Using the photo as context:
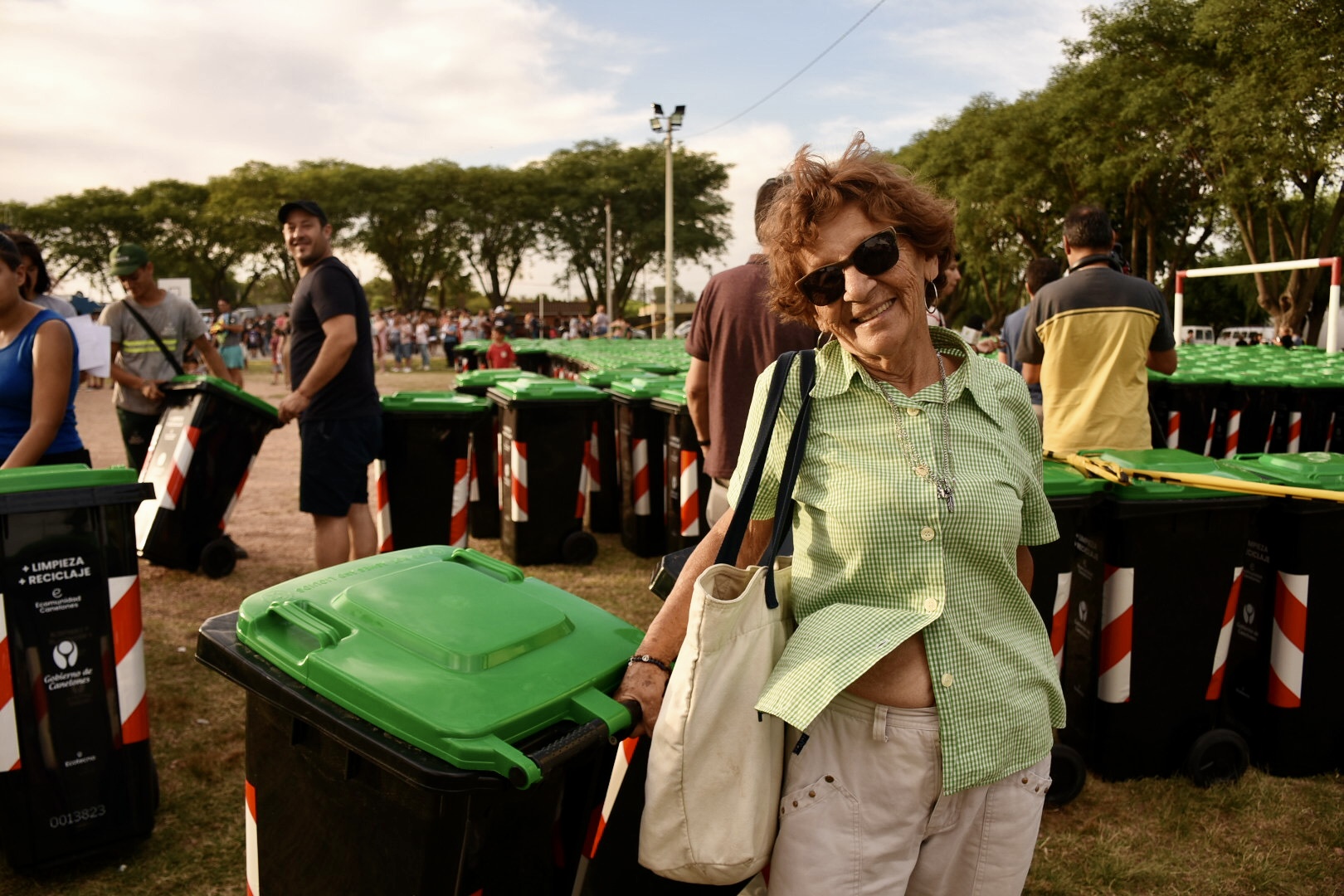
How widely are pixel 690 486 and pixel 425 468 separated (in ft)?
5.56

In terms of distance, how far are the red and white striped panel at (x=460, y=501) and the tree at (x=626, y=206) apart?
45596 millimetres

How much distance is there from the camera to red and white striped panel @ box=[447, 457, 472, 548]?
237 inches

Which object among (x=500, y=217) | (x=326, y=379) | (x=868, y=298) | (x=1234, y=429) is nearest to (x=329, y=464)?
(x=326, y=379)

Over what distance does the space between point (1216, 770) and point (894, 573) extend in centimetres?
273

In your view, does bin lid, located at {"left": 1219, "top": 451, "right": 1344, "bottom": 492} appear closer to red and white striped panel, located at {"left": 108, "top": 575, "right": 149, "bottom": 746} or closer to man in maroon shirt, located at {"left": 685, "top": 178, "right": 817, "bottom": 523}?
man in maroon shirt, located at {"left": 685, "top": 178, "right": 817, "bottom": 523}

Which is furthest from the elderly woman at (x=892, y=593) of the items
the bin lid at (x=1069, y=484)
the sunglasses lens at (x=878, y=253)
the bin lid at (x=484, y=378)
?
the bin lid at (x=484, y=378)

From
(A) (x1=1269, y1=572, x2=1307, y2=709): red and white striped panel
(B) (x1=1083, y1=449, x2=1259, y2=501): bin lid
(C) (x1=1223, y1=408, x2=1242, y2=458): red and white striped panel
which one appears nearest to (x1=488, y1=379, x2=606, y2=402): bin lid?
(B) (x1=1083, y1=449, x2=1259, y2=501): bin lid

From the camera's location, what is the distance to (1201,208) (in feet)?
88.0

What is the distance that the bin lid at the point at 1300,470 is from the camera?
3.34m

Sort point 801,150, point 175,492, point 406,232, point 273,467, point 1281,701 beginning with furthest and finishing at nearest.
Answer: point 406,232, point 273,467, point 175,492, point 1281,701, point 801,150

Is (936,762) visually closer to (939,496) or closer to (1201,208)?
(939,496)

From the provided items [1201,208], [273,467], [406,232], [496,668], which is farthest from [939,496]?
[406,232]

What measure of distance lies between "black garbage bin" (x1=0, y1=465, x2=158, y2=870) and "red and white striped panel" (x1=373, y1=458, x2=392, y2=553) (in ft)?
9.76

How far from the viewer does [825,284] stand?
171cm
